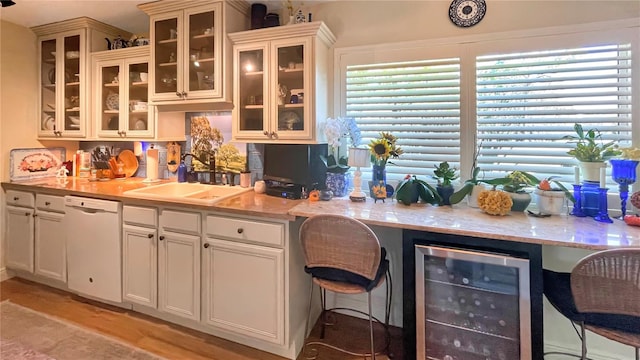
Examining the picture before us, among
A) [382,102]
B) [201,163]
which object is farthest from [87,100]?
[382,102]

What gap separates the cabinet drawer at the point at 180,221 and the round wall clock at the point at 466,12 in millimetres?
2235

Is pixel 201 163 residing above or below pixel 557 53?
below

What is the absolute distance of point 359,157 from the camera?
6.93 feet

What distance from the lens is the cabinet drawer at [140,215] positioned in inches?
87.6

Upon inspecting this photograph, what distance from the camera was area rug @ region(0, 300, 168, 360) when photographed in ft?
6.35

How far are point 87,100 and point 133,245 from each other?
5.55 feet

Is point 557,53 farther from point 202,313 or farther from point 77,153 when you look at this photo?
point 77,153

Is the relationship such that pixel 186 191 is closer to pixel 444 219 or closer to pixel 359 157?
pixel 359 157

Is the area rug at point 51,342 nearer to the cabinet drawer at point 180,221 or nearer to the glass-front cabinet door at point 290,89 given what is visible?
the cabinet drawer at point 180,221

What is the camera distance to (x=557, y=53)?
1.92 meters

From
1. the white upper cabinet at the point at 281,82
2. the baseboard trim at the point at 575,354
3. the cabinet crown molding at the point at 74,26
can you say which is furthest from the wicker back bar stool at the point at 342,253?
the cabinet crown molding at the point at 74,26

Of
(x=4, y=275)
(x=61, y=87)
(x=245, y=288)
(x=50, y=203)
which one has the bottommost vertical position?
(x=4, y=275)

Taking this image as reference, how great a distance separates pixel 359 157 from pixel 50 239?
9.10ft

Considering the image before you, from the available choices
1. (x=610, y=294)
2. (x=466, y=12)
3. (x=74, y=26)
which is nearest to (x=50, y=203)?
(x=74, y=26)
